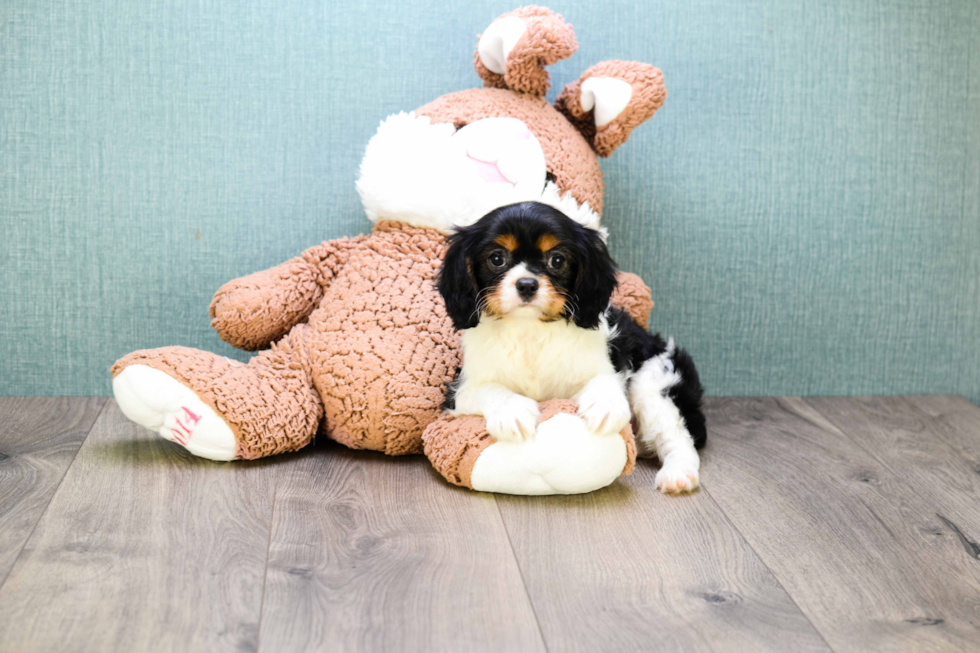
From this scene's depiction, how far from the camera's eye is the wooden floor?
1278mm

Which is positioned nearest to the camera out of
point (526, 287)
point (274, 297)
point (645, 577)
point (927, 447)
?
point (645, 577)

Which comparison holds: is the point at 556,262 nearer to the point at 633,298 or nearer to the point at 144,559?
the point at 633,298

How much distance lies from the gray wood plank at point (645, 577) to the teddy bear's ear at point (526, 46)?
38.8 inches

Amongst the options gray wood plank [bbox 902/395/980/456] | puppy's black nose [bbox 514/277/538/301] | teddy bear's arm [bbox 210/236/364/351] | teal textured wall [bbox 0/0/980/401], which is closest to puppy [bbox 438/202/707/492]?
puppy's black nose [bbox 514/277/538/301]

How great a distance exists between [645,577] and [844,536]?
1.45 ft

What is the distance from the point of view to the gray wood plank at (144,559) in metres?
1.25

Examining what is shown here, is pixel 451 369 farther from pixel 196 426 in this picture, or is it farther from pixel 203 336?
pixel 203 336

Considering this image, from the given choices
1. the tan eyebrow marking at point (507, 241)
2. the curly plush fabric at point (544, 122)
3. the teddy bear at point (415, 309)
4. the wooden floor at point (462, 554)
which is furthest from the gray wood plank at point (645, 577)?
the curly plush fabric at point (544, 122)

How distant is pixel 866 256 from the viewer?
255cm

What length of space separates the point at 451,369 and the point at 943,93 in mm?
1620

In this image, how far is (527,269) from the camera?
1671 millimetres

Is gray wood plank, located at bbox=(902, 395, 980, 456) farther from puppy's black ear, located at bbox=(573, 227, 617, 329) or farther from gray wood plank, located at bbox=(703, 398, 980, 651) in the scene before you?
puppy's black ear, located at bbox=(573, 227, 617, 329)

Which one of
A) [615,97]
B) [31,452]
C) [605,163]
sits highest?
[615,97]

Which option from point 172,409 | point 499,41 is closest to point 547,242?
point 499,41
